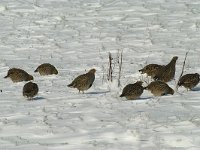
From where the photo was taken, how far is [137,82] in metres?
9.62

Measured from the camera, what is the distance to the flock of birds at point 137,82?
9.07m

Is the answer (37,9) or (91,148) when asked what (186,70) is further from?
(37,9)

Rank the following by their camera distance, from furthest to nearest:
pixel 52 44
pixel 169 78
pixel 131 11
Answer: pixel 131 11
pixel 52 44
pixel 169 78

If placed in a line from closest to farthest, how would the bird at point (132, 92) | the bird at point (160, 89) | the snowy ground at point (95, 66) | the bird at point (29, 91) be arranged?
the snowy ground at point (95, 66), the bird at point (132, 92), the bird at point (29, 91), the bird at point (160, 89)

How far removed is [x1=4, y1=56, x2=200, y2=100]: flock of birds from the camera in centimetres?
907

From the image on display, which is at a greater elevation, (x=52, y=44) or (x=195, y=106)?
(x=195, y=106)

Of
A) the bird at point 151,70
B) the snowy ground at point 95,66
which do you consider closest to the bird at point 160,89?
the snowy ground at point 95,66

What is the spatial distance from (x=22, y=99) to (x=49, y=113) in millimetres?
1311

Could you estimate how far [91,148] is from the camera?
6.41 m

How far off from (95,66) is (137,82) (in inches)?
123

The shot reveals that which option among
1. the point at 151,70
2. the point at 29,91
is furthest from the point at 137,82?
the point at 29,91

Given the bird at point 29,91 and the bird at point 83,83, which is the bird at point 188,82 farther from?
the bird at point 29,91

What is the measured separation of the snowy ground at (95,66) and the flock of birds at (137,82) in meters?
0.14

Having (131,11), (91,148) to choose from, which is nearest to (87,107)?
(91,148)
